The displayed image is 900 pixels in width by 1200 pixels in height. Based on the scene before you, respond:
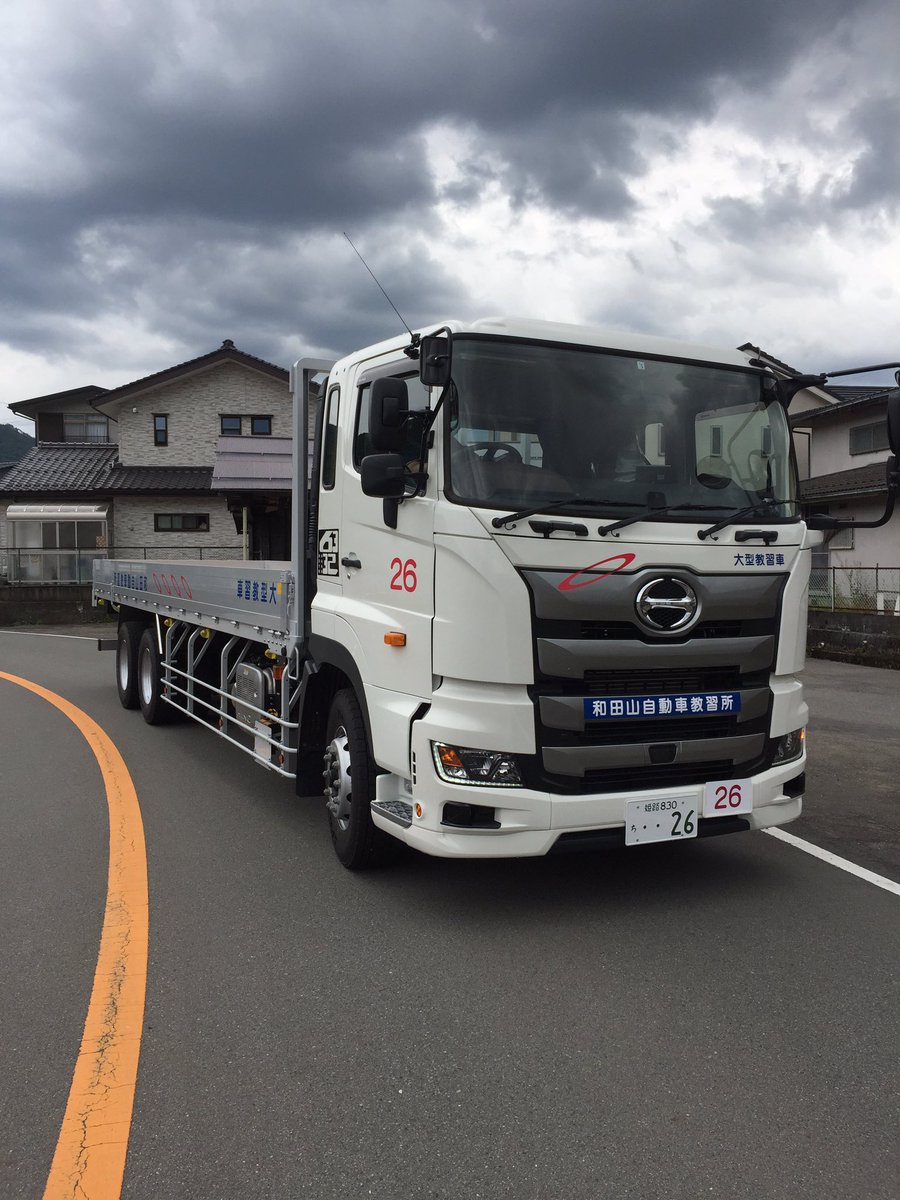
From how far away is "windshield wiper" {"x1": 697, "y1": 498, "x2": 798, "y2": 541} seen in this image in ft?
13.3

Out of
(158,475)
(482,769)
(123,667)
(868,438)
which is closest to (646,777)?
(482,769)

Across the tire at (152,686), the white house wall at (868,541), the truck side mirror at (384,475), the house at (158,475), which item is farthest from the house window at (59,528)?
the truck side mirror at (384,475)

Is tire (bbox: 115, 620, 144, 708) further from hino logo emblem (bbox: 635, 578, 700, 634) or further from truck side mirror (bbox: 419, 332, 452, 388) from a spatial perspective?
hino logo emblem (bbox: 635, 578, 700, 634)

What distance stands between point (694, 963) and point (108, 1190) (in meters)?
2.24

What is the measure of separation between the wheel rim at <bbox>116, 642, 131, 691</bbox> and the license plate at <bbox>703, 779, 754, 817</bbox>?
729 centimetres

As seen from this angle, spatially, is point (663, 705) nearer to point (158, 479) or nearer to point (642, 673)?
point (642, 673)

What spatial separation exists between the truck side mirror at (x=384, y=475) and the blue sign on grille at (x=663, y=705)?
1.20m

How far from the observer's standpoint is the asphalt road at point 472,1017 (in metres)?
2.42

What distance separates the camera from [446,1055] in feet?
9.67

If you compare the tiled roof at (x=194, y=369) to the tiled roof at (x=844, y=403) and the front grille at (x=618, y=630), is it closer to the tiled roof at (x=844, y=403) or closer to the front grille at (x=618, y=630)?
the tiled roof at (x=844, y=403)

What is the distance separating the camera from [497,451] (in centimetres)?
395

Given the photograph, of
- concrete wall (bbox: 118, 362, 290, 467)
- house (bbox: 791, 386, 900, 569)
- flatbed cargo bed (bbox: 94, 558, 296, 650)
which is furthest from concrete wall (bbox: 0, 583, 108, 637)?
house (bbox: 791, 386, 900, 569)

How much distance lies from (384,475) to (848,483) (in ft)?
67.0

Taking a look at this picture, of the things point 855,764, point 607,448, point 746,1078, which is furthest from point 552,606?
point 855,764
